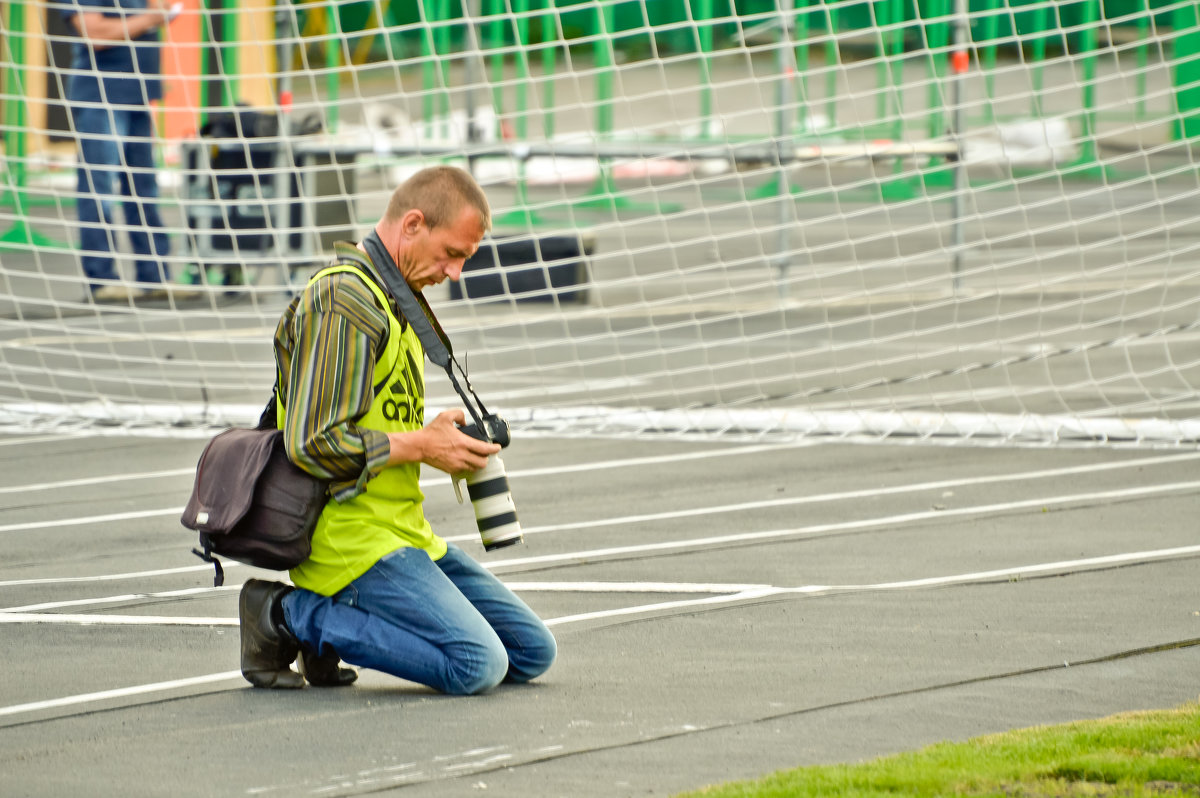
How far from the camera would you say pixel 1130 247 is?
51.0 feet

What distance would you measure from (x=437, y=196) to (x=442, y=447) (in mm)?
640

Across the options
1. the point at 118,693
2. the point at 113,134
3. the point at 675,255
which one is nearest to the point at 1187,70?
the point at 675,255

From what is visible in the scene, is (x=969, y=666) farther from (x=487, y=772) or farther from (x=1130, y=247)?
(x=1130, y=247)

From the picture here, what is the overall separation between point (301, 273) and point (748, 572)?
8.76m

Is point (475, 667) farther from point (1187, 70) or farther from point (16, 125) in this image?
point (1187, 70)

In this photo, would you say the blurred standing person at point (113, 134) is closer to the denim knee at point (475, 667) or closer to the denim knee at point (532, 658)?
the denim knee at point (532, 658)

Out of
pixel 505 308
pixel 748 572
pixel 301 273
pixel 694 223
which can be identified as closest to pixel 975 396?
pixel 748 572

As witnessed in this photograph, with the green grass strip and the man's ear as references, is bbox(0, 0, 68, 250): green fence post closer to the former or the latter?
the man's ear

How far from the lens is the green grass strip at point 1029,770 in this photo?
3539 millimetres

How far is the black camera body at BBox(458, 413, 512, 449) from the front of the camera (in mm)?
4578

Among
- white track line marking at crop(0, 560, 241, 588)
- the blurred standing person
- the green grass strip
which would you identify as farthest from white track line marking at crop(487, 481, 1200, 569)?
the blurred standing person

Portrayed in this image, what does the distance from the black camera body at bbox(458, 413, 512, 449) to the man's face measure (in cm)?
38

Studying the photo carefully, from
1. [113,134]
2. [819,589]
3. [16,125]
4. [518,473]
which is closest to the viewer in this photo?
[819,589]

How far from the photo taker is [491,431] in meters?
4.64
